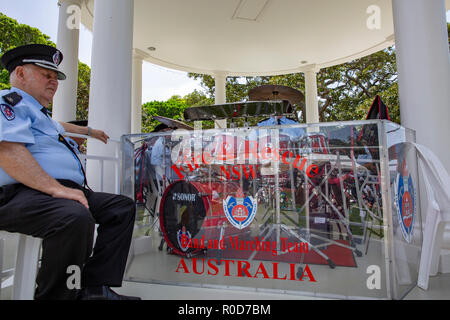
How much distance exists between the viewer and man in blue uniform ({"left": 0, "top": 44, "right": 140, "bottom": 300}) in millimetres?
1289

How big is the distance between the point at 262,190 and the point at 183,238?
0.76m

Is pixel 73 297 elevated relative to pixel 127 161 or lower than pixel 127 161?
lower

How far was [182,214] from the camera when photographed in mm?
2277

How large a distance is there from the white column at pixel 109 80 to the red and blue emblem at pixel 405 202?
2.26m

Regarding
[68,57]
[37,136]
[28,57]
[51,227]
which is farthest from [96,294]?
[68,57]

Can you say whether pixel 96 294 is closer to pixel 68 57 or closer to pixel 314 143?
pixel 314 143

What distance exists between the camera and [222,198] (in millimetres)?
2189

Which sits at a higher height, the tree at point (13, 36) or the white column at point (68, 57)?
the tree at point (13, 36)

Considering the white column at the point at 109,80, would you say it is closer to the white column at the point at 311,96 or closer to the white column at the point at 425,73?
the white column at the point at 425,73

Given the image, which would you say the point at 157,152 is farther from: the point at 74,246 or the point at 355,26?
the point at 355,26

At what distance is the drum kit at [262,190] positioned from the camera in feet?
6.94

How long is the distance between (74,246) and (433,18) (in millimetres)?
3540

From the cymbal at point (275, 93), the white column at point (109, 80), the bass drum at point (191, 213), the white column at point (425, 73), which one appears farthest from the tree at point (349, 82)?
the bass drum at point (191, 213)

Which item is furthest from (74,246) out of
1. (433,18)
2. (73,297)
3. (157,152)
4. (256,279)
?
(433,18)
